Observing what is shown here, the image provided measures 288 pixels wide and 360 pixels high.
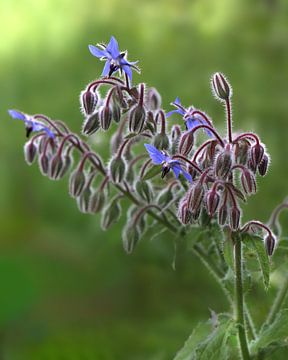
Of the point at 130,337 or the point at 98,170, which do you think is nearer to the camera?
the point at 98,170

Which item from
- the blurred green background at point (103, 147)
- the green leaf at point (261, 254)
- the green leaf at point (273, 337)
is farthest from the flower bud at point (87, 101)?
the blurred green background at point (103, 147)

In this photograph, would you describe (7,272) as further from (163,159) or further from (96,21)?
(163,159)

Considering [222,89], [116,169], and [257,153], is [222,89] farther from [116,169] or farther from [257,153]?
[116,169]

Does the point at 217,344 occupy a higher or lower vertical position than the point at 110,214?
lower

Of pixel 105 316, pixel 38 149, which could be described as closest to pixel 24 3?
pixel 105 316

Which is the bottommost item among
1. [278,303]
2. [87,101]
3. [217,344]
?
[217,344]

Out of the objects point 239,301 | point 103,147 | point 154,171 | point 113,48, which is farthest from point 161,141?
point 103,147
